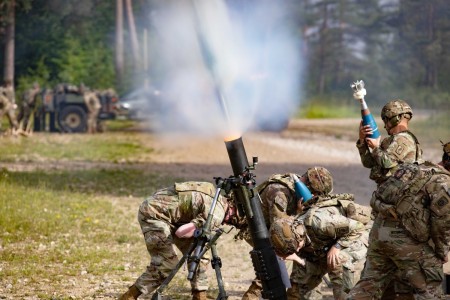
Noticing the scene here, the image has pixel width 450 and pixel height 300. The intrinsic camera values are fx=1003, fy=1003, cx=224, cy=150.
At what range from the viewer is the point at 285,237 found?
6.94m

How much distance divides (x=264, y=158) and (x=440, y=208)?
55.2ft

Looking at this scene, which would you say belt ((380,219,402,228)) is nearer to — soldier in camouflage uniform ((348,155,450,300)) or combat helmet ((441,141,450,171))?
soldier in camouflage uniform ((348,155,450,300))

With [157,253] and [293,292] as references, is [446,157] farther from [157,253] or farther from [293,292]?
[157,253]

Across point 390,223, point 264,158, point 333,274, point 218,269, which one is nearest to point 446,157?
point 390,223

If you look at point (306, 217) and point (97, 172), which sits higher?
point (306, 217)

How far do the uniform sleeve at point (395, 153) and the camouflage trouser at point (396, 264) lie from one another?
1059 millimetres

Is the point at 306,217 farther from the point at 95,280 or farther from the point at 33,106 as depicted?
the point at 33,106

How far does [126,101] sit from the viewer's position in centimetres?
3606

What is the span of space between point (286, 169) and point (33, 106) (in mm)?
13445

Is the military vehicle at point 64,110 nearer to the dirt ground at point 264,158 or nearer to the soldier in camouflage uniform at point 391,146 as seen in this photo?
the dirt ground at point 264,158

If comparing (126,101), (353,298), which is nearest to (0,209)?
(353,298)

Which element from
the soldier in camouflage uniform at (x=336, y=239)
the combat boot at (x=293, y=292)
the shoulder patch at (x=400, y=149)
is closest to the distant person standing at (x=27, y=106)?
the combat boot at (x=293, y=292)

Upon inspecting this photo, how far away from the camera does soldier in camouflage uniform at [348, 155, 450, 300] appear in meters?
6.68

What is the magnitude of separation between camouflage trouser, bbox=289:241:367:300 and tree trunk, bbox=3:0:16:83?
2067 centimetres
